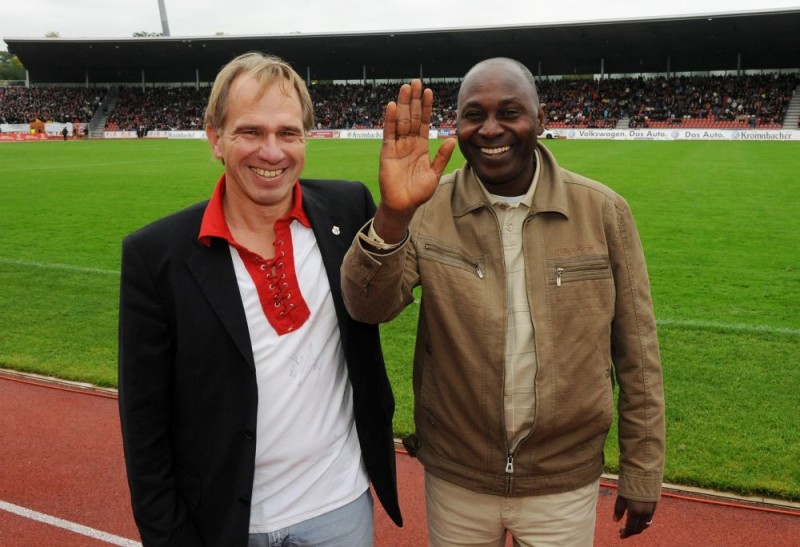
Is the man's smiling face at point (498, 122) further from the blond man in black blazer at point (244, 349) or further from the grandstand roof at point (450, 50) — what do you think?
the grandstand roof at point (450, 50)

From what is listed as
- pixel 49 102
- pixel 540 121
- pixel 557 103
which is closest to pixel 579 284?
pixel 540 121

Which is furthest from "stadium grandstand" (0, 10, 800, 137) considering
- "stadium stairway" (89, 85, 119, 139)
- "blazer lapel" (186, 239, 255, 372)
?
"blazer lapel" (186, 239, 255, 372)

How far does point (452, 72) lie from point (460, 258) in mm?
57378

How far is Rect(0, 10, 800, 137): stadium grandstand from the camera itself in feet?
147

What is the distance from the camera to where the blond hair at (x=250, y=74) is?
2.10 metres

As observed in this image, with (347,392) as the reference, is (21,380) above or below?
below

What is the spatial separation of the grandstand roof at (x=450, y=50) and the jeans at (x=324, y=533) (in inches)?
1778

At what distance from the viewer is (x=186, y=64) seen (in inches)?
2347

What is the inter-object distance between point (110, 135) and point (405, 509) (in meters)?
52.7

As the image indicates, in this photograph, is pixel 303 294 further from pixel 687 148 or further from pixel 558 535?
pixel 687 148

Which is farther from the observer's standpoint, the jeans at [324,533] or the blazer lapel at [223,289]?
the jeans at [324,533]

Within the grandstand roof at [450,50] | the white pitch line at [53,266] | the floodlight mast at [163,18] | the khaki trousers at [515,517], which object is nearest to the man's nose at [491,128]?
the khaki trousers at [515,517]

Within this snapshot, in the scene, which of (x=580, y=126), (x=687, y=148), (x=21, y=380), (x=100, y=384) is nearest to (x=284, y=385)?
(x=100, y=384)

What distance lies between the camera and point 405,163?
2061 mm
